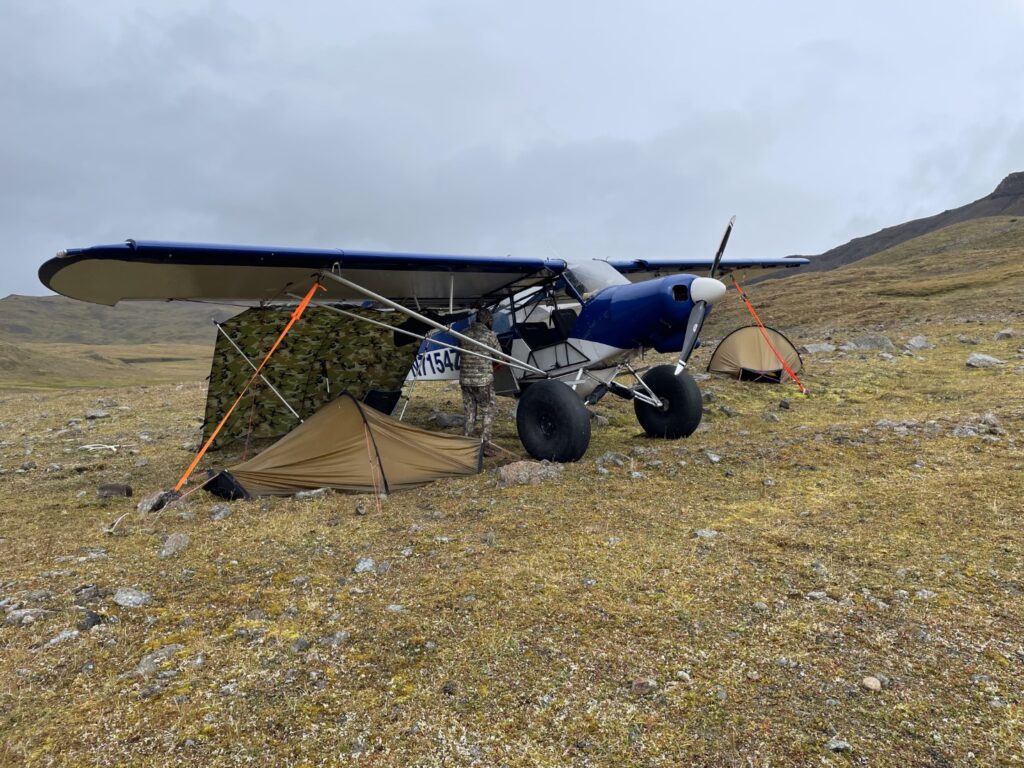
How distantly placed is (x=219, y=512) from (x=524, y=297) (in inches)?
220

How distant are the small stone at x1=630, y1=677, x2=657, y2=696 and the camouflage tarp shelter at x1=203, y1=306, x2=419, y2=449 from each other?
6125mm

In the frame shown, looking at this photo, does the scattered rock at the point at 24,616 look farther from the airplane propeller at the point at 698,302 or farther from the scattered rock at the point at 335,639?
the airplane propeller at the point at 698,302

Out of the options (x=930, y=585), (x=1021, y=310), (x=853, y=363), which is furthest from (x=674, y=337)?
(x=1021, y=310)

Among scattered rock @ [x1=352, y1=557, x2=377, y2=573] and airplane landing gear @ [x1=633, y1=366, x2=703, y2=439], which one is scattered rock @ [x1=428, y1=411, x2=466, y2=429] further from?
scattered rock @ [x1=352, y1=557, x2=377, y2=573]

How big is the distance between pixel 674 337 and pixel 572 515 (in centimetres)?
346

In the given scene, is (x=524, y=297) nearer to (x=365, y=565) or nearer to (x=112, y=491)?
(x=365, y=565)

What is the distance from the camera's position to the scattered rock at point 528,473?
6.55 meters

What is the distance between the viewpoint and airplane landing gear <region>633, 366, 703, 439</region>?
8.27m

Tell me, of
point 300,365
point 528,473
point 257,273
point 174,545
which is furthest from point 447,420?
point 174,545

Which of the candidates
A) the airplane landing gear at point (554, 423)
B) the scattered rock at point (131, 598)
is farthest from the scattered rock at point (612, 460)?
the scattered rock at point (131, 598)

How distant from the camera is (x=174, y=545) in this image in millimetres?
4750

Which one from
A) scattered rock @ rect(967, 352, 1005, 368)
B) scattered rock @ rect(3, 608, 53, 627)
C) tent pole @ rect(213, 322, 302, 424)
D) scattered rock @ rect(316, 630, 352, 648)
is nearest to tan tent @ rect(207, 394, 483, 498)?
tent pole @ rect(213, 322, 302, 424)

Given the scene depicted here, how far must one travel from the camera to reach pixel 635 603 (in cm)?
353

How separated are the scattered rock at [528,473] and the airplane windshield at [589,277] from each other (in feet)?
9.80
